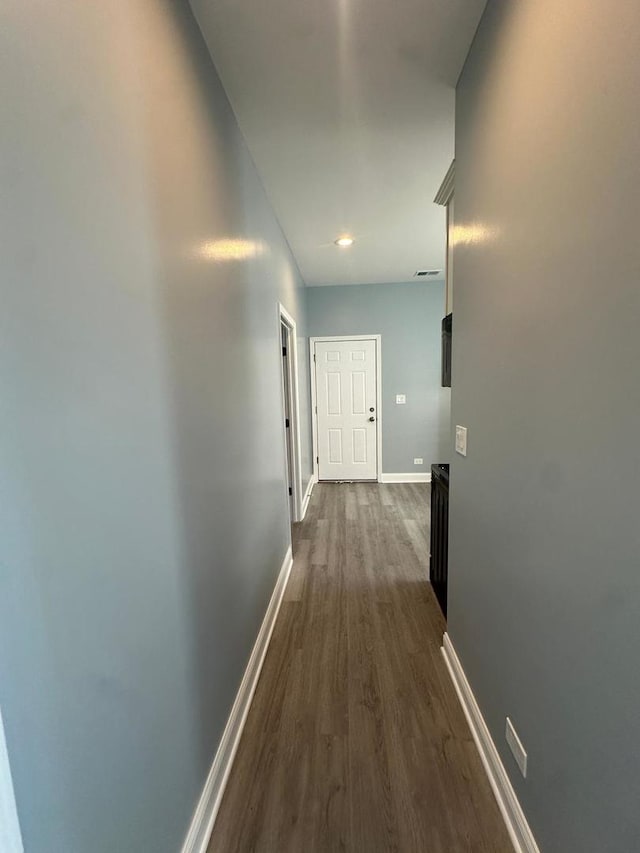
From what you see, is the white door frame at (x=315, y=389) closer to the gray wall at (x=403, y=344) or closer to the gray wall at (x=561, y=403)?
the gray wall at (x=403, y=344)

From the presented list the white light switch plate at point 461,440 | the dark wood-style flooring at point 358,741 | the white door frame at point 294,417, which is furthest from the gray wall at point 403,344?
the white light switch plate at point 461,440

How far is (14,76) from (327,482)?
4897 mm

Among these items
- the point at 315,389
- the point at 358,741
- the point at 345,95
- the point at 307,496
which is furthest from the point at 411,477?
the point at 345,95

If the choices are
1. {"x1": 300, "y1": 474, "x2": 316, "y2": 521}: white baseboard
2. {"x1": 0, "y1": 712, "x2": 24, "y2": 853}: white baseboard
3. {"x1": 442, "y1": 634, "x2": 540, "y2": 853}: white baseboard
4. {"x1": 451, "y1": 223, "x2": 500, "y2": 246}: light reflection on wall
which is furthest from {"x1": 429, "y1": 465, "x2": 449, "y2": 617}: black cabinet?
{"x1": 0, "y1": 712, "x2": 24, "y2": 853}: white baseboard

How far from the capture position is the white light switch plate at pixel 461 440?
63.8 inches

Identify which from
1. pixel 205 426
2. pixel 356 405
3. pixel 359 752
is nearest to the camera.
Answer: pixel 205 426

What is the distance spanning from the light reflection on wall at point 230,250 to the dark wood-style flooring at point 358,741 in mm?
1933

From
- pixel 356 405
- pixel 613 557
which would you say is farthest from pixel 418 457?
pixel 613 557

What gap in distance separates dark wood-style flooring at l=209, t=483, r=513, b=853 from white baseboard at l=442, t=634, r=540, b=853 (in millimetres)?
33

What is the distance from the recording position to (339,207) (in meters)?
2.72

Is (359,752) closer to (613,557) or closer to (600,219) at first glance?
(613,557)

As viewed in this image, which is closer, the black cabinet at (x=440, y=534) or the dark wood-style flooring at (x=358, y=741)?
the dark wood-style flooring at (x=358, y=741)

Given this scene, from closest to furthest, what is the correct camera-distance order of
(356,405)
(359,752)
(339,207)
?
(359,752) < (339,207) < (356,405)

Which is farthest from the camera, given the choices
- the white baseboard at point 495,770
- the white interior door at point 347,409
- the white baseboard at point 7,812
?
the white interior door at point 347,409
